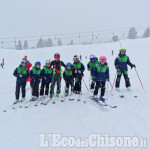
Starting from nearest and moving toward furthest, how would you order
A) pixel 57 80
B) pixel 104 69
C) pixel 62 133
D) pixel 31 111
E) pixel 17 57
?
1. pixel 62 133
2. pixel 31 111
3. pixel 104 69
4. pixel 57 80
5. pixel 17 57

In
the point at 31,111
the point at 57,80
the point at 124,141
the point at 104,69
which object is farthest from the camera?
the point at 57,80

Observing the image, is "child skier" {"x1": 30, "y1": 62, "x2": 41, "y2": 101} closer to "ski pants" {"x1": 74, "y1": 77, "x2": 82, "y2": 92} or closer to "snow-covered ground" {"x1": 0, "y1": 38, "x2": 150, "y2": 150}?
"snow-covered ground" {"x1": 0, "y1": 38, "x2": 150, "y2": 150}

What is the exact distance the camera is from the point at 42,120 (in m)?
4.68

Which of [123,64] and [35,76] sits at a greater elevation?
[123,64]

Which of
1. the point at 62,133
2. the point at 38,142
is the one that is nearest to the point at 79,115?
the point at 62,133

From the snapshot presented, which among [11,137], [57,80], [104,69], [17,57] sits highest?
[17,57]

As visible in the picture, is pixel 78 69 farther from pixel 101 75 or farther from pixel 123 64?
pixel 123 64

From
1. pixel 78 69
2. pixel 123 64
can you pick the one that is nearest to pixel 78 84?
pixel 78 69

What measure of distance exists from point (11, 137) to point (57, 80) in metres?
3.83

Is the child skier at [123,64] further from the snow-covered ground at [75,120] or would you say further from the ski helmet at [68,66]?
the ski helmet at [68,66]

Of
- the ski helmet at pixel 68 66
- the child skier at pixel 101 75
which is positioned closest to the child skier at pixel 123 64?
the child skier at pixel 101 75

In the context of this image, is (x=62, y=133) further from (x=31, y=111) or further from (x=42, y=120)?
(x=31, y=111)

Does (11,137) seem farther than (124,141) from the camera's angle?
Yes

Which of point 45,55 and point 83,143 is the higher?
point 45,55
